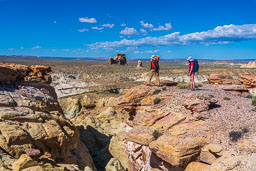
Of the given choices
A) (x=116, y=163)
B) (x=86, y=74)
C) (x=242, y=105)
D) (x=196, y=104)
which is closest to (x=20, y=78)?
(x=116, y=163)

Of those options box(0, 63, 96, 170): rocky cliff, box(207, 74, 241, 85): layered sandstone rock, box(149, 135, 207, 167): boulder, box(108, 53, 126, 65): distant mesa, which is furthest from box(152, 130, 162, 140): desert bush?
box(108, 53, 126, 65): distant mesa

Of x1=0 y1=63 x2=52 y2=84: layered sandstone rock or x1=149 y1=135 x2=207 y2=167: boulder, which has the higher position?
x1=0 y1=63 x2=52 y2=84: layered sandstone rock

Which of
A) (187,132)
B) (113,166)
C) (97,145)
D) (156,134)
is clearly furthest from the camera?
(97,145)

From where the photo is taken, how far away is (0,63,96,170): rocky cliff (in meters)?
8.42

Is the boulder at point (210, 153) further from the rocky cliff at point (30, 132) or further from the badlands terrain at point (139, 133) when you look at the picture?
the rocky cliff at point (30, 132)

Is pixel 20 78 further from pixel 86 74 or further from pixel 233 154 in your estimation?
pixel 86 74

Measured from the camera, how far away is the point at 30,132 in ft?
31.8

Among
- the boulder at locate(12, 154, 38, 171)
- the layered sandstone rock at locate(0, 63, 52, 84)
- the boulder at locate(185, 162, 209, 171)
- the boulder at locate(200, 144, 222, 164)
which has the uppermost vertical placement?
the layered sandstone rock at locate(0, 63, 52, 84)

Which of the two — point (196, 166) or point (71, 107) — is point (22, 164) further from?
point (71, 107)

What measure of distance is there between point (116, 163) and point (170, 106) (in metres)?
5.05

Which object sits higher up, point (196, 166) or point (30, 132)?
point (30, 132)

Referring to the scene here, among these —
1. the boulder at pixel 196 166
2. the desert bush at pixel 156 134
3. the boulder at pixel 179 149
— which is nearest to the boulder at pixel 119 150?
the desert bush at pixel 156 134

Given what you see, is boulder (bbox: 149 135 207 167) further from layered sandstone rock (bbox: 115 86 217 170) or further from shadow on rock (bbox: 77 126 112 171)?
shadow on rock (bbox: 77 126 112 171)

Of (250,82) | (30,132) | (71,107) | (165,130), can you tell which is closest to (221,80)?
(250,82)
